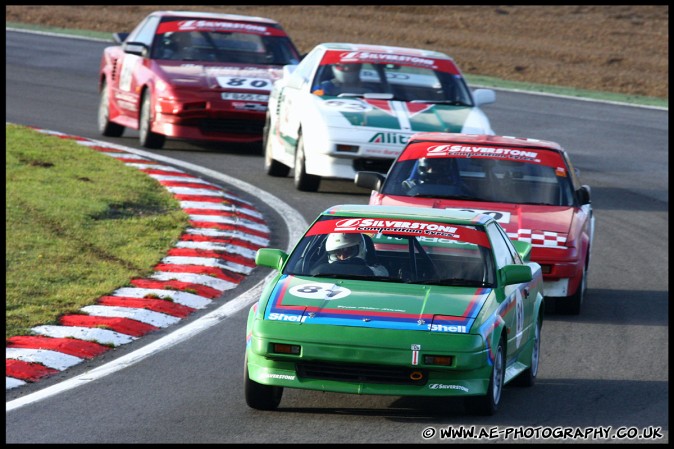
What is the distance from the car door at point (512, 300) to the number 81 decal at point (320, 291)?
0.91m

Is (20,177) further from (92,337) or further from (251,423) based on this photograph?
(251,423)

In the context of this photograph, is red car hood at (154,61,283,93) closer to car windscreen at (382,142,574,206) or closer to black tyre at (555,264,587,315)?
car windscreen at (382,142,574,206)

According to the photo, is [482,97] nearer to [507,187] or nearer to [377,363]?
[507,187]

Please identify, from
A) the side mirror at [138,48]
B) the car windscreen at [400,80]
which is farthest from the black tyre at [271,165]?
the side mirror at [138,48]

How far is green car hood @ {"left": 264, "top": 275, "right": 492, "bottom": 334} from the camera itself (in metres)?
7.88

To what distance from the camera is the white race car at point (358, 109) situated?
15.9 m

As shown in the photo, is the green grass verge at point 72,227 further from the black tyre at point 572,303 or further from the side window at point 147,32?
the black tyre at point 572,303

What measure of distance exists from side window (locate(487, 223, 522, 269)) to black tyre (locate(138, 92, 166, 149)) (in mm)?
9832

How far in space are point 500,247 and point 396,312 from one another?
137cm

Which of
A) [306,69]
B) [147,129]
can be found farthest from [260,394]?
[147,129]

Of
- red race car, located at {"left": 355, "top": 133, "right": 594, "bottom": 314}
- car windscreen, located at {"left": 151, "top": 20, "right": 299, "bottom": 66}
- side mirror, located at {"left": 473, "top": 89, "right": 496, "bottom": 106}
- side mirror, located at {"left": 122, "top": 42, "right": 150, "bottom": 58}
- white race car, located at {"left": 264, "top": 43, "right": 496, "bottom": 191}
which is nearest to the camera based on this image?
red race car, located at {"left": 355, "top": 133, "right": 594, "bottom": 314}

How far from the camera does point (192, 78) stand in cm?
1828

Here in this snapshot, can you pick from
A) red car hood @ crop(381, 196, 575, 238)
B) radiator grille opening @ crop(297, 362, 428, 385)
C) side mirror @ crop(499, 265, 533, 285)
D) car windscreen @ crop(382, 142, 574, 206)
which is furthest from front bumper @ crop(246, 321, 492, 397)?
car windscreen @ crop(382, 142, 574, 206)

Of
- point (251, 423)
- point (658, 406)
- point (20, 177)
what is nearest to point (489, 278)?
point (658, 406)
